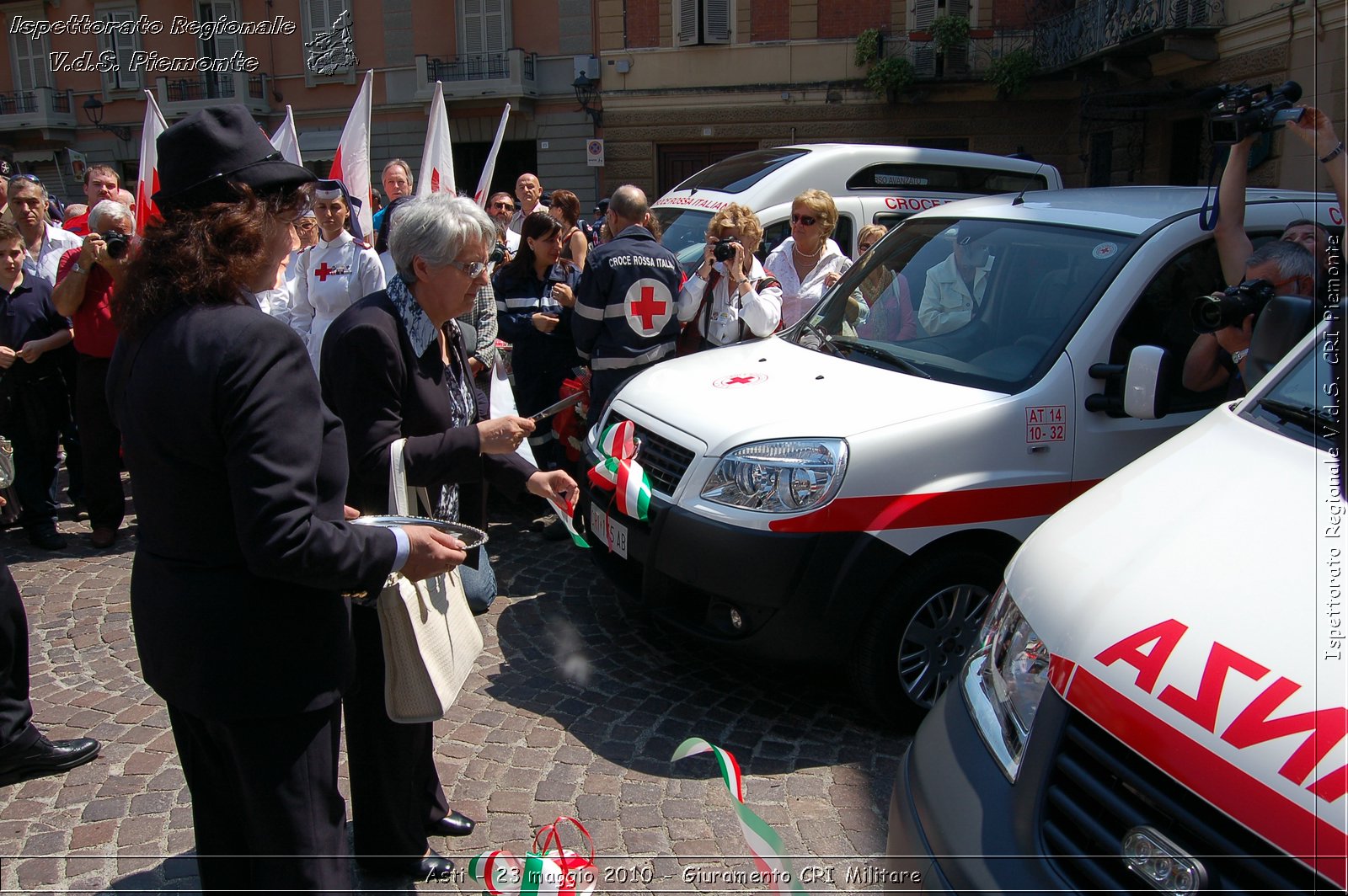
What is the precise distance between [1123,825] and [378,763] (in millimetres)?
1966

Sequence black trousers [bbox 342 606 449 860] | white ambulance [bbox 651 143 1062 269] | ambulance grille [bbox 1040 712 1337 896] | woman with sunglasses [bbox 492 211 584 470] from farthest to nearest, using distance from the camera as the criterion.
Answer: white ambulance [bbox 651 143 1062 269]
woman with sunglasses [bbox 492 211 584 470]
black trousers [bbox 342 606 449 860]
ambulance grille [bbox 1040 712 1337 896]

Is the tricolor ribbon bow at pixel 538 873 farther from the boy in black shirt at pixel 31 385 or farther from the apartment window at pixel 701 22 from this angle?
the apartment window at pixel 701 22

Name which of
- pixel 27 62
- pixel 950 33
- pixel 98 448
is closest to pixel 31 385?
pixel 98 448

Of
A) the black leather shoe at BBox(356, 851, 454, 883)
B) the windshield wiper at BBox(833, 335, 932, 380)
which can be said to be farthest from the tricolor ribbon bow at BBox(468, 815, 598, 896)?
the windshield wiper at BBox(833, 335, 932, 380)

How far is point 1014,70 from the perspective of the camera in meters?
21.7

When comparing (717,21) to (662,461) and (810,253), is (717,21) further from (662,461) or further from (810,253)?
(662,461)

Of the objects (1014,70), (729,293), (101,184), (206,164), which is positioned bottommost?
(729,293)

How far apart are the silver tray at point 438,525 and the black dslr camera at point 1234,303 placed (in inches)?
102

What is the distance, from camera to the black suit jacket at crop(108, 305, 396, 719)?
1803mm

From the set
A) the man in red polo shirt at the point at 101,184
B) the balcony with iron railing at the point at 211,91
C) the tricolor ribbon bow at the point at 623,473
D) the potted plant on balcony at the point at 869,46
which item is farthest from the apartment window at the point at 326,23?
the tricolor ribbon bow at the point at 623,473

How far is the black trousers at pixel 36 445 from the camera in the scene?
19.7ft

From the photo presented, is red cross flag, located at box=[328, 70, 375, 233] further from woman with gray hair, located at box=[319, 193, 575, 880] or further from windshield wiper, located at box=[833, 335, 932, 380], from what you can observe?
woman with gray hair, located at box=[319, 193, 575, 880]

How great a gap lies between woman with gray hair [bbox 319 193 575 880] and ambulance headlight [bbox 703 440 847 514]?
839 millimetres

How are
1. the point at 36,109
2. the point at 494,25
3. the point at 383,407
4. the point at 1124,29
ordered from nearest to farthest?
1. the point at 383,407
2. the point at 1124,29
3. the point at 494,25
4. the point at 36,109
